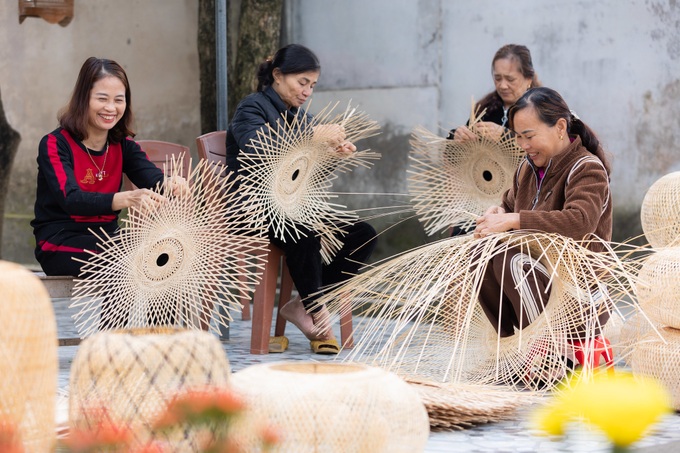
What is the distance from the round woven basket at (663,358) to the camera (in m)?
2.96

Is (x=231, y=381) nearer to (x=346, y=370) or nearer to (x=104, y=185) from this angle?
(x=346, y=370)

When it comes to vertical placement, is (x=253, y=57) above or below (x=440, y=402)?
above

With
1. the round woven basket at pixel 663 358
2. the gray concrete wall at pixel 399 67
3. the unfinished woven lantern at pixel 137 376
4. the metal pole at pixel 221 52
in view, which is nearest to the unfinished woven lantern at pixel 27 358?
the unfinished woven lantern at pixel 137 376

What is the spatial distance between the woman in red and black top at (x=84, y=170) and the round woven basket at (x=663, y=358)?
163 cm

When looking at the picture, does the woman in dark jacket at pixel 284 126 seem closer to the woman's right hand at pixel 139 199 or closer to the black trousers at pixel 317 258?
the black trousers at pixel 317 258

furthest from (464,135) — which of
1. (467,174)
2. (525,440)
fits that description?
(525,440)

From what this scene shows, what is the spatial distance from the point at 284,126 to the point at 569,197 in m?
1.28

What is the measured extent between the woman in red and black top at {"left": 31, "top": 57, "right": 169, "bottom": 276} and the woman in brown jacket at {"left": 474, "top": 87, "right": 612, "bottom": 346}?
1.19m

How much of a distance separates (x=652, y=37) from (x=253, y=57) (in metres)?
2.22

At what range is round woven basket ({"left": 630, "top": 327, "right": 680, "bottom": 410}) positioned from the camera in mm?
2957

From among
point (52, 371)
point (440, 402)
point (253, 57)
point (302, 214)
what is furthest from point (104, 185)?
point (253, 57)

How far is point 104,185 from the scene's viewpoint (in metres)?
3.63

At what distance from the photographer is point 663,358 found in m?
2.99

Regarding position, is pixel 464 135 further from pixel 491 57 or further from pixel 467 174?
pixel 491 57
